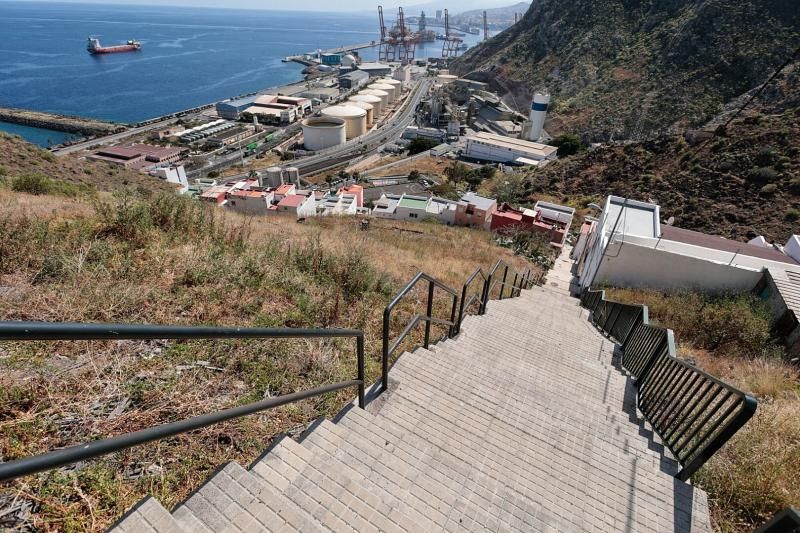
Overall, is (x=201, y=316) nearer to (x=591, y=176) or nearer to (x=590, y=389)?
(x=590, y=389)

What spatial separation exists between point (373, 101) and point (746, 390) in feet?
245

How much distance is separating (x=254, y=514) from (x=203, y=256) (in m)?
3.77

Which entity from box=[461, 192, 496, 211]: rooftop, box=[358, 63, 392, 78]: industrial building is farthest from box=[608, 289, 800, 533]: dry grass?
box=[358, 63, 392, 78]: industrial building

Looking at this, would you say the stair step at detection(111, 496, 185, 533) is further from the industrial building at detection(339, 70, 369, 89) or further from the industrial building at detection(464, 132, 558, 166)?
the industrial building at detection(339, 70, 369, 89)

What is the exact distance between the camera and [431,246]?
13.5 m

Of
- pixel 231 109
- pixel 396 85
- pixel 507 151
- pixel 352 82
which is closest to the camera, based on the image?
pixel 507 151

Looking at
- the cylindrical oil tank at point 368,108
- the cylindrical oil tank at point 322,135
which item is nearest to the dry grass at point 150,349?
the cylindrical oil tank at point 322,135

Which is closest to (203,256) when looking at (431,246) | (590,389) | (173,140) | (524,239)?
(590,389)

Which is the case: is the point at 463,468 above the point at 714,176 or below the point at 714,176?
above

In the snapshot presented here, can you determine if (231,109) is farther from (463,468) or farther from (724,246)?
(463,468)

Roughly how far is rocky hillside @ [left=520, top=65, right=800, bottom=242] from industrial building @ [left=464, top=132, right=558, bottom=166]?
15.0m

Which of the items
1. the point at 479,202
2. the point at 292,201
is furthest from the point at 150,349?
the point at 479,202

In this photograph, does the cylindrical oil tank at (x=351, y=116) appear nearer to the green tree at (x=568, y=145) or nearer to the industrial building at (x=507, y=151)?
the industrial building at (x=507, y=151)

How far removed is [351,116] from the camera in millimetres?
60500
